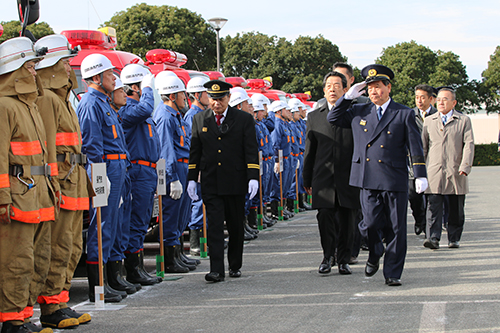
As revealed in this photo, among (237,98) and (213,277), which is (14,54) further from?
(237,98)

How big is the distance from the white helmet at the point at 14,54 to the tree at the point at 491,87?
5892cm

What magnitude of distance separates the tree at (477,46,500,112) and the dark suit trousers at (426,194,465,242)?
52.8m

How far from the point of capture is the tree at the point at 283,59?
175 ft

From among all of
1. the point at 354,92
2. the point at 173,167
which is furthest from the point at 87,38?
the point at 354,92

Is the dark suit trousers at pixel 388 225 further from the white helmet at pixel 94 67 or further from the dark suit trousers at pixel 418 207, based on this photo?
the dark suit trousers at pixel 418 207

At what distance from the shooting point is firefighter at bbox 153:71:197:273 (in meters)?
8.30

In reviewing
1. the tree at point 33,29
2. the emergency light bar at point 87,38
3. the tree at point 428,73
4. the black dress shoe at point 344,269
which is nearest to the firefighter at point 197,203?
the emergency light bar at point 87,38

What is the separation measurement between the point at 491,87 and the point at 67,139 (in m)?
59.6

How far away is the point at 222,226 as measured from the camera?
7668mm

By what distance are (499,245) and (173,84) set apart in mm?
5367

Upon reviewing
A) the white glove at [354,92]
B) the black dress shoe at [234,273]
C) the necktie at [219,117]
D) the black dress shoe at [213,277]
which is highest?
the white glove at [354,92]

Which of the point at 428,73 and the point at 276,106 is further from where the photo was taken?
the point at 428,73

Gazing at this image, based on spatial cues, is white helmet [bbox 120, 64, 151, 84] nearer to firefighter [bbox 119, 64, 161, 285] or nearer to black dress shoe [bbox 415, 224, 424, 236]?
firefighter [bbox 119, 64, 161, 285]

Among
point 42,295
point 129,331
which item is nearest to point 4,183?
point 42,295
